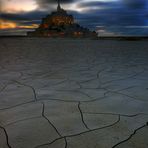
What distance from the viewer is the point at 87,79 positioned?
3.34 meters

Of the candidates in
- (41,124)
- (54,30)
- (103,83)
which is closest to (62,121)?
(41,124)

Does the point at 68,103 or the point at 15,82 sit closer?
the point at 68,103

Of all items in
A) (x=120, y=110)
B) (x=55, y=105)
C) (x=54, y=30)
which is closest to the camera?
(x=120, y=110)

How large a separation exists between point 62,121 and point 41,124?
6.8 inches

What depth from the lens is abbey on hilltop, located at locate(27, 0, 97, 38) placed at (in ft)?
220

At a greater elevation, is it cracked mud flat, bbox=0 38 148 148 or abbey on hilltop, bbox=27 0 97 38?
abbey on hilltop, bbox=27 0 97 38

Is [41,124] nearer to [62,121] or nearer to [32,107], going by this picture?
[62,121]

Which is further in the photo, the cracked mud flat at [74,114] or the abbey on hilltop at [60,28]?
the abbey on hilltop at [60,28]

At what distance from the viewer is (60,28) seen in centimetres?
6912

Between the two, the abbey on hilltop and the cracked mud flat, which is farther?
the abbey on hilltop

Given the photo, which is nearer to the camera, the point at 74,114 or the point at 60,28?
the point at 74,114

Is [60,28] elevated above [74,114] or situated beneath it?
elevated above

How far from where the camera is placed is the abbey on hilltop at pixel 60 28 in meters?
67.1

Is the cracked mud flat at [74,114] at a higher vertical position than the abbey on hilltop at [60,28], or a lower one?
lower
